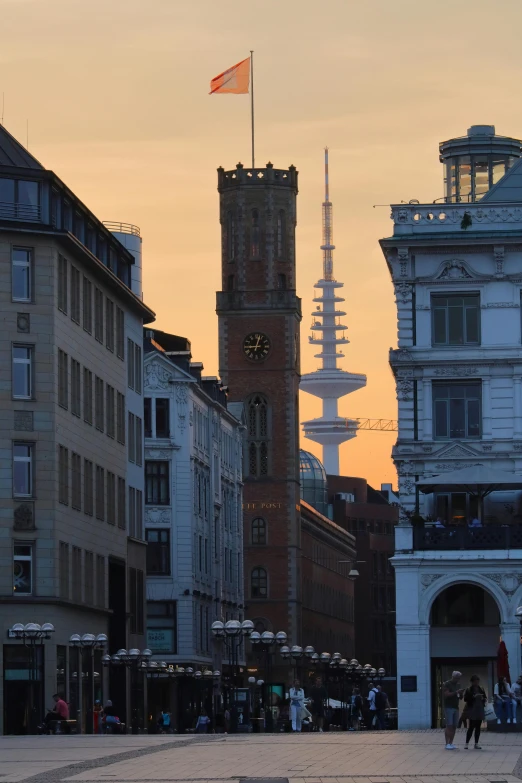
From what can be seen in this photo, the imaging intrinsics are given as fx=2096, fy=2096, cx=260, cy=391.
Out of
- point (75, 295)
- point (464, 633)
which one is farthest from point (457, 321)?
point (75, 295)

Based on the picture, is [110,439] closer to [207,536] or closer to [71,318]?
[71,318]

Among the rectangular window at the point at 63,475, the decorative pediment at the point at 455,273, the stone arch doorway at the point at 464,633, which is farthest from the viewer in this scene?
the rectangular window at the point at 63,475

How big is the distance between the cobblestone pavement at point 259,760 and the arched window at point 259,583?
106m

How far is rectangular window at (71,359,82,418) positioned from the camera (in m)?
84.8

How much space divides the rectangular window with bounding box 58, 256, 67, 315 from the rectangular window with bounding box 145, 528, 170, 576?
35173 millimetres

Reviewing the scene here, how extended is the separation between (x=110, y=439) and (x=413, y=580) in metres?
21.9

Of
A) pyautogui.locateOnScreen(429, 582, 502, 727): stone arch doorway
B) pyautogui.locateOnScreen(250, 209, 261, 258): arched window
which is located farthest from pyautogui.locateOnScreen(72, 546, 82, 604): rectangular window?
pyautogui.locateOnScreen(250, 209, 261, 258): arched window

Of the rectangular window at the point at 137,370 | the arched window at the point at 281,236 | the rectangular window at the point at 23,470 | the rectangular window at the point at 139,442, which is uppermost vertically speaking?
the arched window at the point at 281,236

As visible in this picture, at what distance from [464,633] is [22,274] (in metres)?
21.9

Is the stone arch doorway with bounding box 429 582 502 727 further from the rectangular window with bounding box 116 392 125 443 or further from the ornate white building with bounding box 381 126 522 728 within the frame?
the rectangular window with bounding box 116 392 125 443

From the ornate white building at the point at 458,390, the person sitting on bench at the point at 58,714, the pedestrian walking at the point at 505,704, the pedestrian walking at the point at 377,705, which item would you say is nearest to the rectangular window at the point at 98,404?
the ornate white building at the point at 458,390

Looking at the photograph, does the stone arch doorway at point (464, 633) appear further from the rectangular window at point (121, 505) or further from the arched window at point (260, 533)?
the arched window at point (260, 533)

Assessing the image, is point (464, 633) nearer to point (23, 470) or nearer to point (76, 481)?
point (76, 481)

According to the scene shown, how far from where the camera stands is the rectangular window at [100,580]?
→ 8925 centimetres
